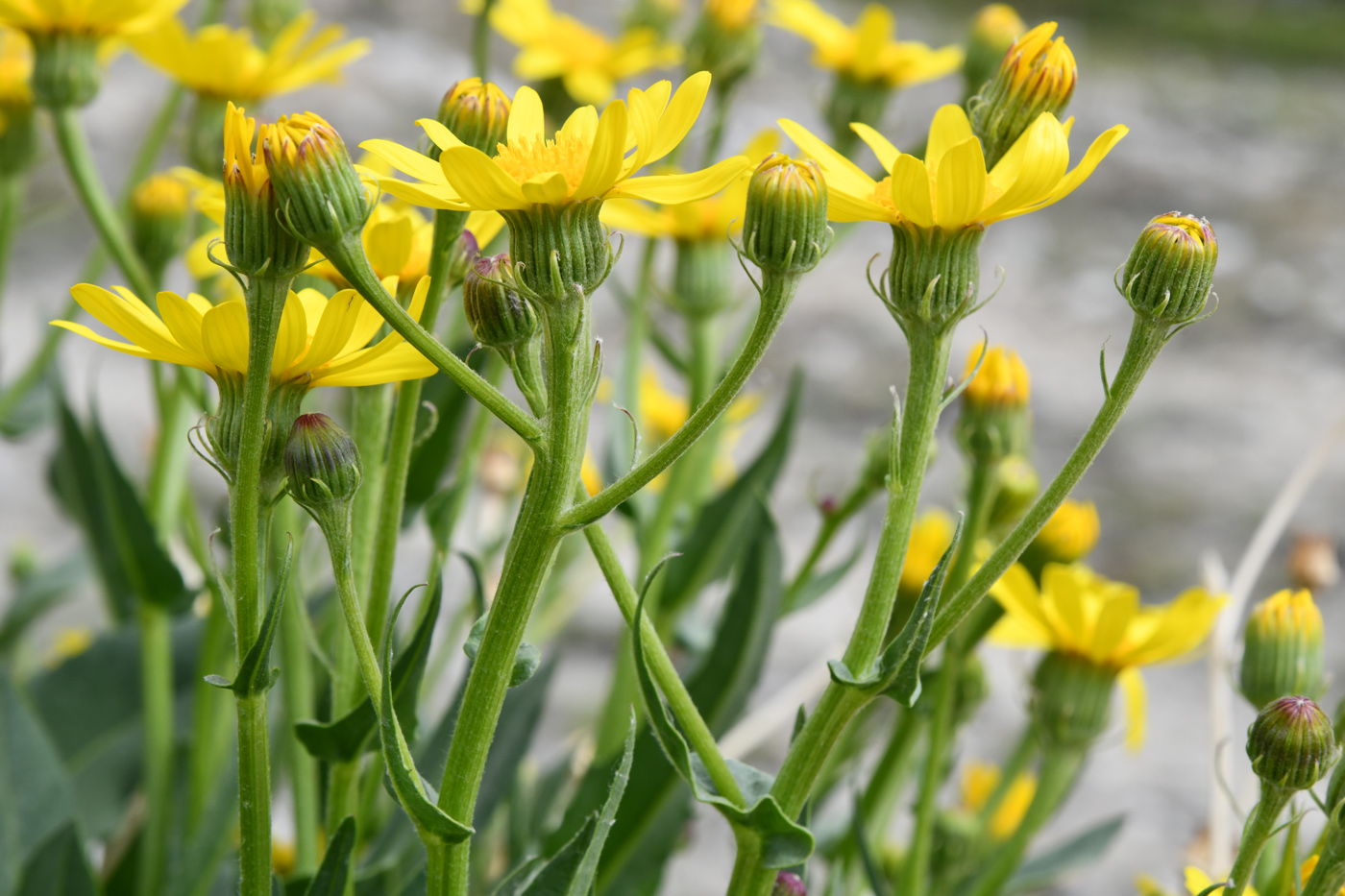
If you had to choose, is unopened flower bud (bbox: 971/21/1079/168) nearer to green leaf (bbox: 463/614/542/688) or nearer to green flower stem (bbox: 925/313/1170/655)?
green flower stem (bbox: 925/313/1170/655)

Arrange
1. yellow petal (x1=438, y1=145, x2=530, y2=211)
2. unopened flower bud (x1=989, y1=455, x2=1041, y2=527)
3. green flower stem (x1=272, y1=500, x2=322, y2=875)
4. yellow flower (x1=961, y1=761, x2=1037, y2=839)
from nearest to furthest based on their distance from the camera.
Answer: yellow petal (x1=438, y1=145, x2=530, y2=211)
green flower stem (x1=272, y1=500, x2=322, y2=875)
unopened flower bud (x1=989, y1=455, x2=1041, y2=527)
yellow flower (x1=961, y1=761, x2=1037, y2=839)

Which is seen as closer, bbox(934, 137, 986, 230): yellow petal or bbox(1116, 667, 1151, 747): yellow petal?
bbox(934, 137, 986, 230): yellow petal

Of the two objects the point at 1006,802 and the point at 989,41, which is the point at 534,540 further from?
the point at 1006,802

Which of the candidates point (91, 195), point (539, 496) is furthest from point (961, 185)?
point (91, 195)

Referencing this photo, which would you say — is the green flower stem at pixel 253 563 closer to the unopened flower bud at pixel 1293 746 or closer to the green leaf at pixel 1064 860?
the unopened flower bud at pixel 1293 746

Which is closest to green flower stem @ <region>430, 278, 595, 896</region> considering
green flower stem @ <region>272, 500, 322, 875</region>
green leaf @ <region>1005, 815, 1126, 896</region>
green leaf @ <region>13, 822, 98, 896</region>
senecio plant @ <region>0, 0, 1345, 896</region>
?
senecio plant @ <region>0, 0, 1345, 896</region>

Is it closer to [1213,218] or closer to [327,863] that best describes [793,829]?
[327,863]
